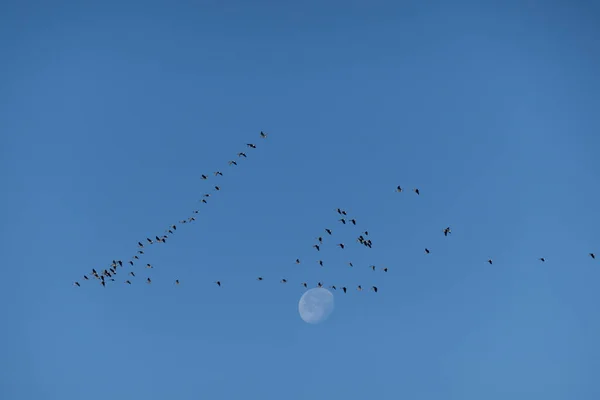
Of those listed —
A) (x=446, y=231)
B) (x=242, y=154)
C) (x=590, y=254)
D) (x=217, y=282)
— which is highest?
(x=242, y=154)

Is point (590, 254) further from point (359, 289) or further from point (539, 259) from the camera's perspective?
point (359, 289)

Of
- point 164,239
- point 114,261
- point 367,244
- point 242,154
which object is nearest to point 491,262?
point 367,244

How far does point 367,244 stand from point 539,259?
19976 mm

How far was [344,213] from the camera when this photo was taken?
56.4 meters

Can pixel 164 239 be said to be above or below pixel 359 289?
above

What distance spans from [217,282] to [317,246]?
13766 mm

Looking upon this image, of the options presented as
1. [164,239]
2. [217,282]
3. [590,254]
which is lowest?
[590,254]

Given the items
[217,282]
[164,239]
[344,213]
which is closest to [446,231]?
[344,213]

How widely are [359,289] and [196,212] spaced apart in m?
20.8

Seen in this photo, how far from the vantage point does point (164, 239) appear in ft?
201

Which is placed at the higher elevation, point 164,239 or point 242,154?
point 242,154

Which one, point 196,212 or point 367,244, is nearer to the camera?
point 367,244

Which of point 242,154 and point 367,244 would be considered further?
point 242,154

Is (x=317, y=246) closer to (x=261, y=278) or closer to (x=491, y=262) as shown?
(x=261, y=278)
